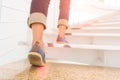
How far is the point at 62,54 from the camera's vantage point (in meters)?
1.58

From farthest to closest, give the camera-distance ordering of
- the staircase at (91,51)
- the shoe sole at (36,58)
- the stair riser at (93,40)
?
the stair riser at (93,40) < the staircase at (91,51) < the shoe sole at (36,58)

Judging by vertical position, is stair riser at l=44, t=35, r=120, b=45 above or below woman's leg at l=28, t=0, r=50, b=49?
below

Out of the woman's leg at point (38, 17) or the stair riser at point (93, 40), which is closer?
the woman's leg at point (38, 17)

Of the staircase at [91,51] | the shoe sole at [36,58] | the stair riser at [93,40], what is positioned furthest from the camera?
the stair riser at [93,40]

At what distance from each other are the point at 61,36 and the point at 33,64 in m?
0.34

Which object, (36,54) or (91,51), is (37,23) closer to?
(36,54)

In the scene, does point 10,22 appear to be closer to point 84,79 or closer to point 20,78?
point 20,78

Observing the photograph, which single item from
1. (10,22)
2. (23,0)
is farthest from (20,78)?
(23,0)

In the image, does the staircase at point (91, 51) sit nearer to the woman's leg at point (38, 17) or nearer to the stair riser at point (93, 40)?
the stair riser at point (93, 40)

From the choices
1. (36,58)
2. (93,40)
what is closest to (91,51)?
(93,40)

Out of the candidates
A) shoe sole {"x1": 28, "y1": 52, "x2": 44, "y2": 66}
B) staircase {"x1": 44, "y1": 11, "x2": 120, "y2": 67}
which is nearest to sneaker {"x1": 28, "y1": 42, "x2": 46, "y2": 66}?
shoe sole {"x1": 28, "y1": 52, "x2": 44, "y2": 66}

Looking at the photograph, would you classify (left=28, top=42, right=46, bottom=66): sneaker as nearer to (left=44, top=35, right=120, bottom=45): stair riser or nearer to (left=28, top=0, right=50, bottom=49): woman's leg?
(left=28, top=0, right=50, bottom=49): woman's leg

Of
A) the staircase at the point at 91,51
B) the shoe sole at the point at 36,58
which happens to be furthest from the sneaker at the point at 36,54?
the staircase at the point at 91,51

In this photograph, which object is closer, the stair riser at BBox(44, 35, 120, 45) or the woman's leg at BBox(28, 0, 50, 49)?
the woman's leg at BBox(28, 0, 50, 49)
